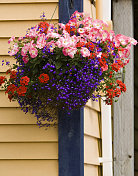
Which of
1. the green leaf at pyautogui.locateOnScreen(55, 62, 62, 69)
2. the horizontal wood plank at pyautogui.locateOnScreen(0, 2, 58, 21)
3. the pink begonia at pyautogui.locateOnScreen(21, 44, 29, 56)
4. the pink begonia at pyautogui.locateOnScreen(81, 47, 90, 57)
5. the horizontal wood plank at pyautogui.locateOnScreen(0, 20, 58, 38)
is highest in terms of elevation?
the horizontal wood plank at pyautogui.locateOnScreen(0, 2, 58, 21)

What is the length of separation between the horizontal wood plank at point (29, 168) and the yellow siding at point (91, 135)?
0.96ft

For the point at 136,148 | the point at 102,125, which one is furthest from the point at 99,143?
the point at 136,148

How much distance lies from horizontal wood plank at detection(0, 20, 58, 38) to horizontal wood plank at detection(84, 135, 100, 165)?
91 centimetres

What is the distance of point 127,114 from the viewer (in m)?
4.38

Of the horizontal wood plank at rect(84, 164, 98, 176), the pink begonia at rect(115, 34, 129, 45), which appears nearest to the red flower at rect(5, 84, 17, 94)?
the pink begonia at rect(115, 34, 129, 45)

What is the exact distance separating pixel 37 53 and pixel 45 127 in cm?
63

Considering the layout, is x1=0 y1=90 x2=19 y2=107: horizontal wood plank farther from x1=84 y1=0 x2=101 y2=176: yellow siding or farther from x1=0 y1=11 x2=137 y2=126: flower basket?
x1=84 y1=0 x2=101 y2=176: yellow siding

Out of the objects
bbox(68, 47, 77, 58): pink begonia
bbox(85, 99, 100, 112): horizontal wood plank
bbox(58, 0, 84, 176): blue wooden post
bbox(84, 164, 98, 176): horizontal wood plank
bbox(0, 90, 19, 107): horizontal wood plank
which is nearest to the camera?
bbox(68, 47, 77, 58): pink begonia

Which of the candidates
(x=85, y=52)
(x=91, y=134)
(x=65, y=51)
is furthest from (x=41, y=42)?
(x=91, y=134)

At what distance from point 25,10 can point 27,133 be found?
0.90 metres

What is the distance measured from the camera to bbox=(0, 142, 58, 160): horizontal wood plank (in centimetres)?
348

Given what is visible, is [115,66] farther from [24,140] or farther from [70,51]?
[24,140]

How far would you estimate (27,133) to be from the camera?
3.51 metres

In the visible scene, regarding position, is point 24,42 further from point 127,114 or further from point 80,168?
point 127,114
